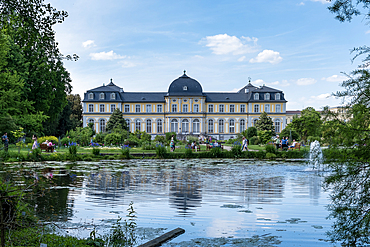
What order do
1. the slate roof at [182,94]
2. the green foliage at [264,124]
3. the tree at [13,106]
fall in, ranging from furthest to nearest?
the slate roof at [182,94]
the green foliage at [264,124]
the tree at [13,106]

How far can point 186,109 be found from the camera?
51781 mm

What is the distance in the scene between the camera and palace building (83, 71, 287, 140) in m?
Answer: 51.8

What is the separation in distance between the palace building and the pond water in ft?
136

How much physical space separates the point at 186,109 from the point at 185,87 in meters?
3.43

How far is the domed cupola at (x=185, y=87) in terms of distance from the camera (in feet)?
170

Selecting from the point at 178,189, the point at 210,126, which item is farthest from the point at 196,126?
the point at 178,189

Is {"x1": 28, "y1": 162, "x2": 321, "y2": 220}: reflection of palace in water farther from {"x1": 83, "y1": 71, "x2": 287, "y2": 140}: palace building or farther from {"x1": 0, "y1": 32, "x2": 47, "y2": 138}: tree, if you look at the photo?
{"x1": 83, "y1": 71, "x2": 287, "y2": 140}: palace building

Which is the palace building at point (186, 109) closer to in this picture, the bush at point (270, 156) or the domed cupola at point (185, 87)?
the domed cupola at point (185, 87)

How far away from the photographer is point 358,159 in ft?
12.9

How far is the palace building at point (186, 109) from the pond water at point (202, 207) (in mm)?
41332

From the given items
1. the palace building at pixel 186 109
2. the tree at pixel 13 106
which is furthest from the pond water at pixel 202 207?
the palace building at pixel 186 109

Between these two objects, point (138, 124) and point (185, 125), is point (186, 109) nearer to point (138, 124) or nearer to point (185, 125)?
point (185, 125)

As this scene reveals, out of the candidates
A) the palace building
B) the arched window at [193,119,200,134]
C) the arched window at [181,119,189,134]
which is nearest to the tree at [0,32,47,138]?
the palace building

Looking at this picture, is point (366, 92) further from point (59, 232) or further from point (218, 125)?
point (218, 125)
